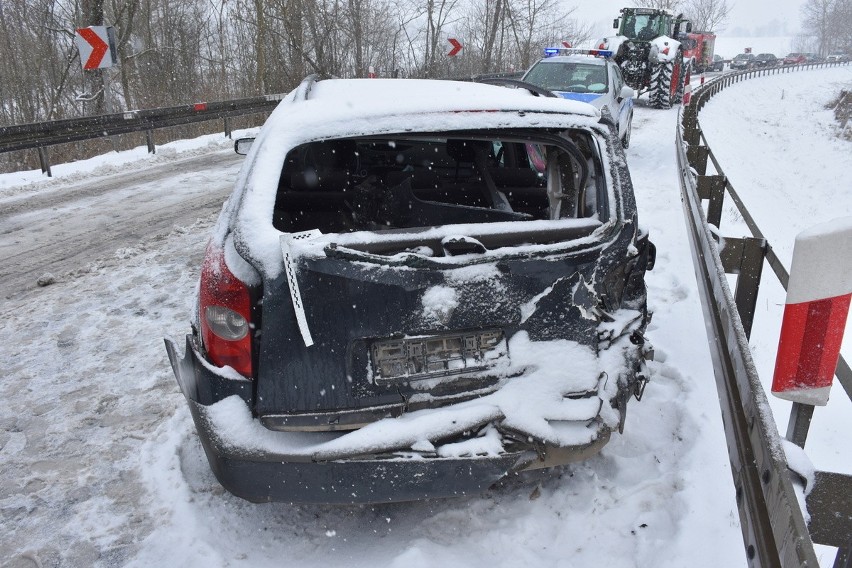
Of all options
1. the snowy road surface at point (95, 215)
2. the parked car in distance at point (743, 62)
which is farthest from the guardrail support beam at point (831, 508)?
the parked car in distance at point (743, 62)

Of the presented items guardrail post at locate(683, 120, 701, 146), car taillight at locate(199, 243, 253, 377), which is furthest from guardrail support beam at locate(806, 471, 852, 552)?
guardrail post at locate(683, 120, 701, 146)

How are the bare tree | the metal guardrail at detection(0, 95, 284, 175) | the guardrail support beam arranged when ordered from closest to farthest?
the guardrail support beam → the metal guardrail at detection(0, 95, 284, 175) → the bare tree

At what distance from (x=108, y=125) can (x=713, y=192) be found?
472 inches

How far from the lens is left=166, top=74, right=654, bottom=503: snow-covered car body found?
2395 millimetres

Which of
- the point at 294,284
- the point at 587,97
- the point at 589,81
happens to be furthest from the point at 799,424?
the point at 589,81

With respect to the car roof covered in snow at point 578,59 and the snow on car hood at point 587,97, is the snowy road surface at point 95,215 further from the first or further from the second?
the car roof covered in snow at point 578,59

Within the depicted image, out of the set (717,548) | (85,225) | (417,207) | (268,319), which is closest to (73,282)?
(85,225)

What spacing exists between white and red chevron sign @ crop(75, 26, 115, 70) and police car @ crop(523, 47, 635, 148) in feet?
28.1

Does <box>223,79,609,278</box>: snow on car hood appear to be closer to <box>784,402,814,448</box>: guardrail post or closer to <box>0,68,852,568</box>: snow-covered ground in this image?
<box>0,68,852,568</box>: snow-covered ground

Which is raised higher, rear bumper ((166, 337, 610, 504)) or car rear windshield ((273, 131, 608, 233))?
car rear windshield ((273, 131, 608, 233))

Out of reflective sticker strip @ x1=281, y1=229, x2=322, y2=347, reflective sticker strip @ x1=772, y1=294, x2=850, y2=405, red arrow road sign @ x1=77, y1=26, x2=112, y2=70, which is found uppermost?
red arrow road sign @ x1=77, y1=26, x2=112, y2=70

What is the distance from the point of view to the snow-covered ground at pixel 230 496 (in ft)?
8.79

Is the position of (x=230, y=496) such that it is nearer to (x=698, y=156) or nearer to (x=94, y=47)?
(x=698, y=156)

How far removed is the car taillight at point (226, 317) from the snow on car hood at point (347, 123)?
132 millimetres
